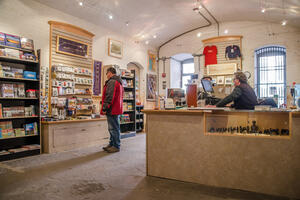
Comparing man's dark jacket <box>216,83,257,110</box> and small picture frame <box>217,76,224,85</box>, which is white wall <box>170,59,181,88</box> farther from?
man's dark jacket <box>216,83,257,110</box>

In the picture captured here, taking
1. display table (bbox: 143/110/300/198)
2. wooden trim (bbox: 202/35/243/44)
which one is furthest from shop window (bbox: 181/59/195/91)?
display table (bbox: 143/110/300/198)

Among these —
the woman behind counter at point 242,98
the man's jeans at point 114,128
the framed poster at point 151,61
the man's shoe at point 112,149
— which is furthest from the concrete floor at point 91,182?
the framed poster at point 151,61

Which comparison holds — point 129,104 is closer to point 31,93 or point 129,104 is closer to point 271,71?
point 31,93

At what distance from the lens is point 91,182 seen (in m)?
3.01

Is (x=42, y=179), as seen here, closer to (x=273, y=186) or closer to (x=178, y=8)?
(x=273, y=186)

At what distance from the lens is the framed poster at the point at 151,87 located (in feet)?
31.5

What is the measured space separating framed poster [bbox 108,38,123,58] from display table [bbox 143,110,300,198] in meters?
4.90

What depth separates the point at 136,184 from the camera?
2908mm

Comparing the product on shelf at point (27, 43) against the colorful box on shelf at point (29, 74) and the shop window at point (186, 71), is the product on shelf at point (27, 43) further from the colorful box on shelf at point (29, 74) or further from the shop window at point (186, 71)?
the shop window at point (186, 71)

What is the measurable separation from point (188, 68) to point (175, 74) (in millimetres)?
861

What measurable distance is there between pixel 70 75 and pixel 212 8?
5233 mm

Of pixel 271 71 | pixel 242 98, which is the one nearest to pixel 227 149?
pixel 242 98

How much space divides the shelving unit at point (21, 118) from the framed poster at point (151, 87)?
5272 mm

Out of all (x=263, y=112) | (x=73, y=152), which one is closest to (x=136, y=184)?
(x=263, y=112)
